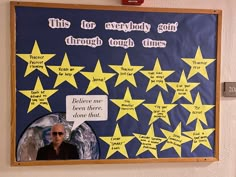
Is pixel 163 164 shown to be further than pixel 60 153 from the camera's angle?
Yes

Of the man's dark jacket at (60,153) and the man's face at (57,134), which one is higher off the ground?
the man's face at (57,134)

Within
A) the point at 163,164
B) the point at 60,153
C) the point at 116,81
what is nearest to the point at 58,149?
the point at 60,153

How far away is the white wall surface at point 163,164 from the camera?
189 cm

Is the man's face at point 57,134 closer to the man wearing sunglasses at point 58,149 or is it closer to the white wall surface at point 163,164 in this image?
the man wearing sunglasses at point 58,149

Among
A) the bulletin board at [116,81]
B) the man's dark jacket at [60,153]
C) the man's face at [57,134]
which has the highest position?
the bulletin board at [116,81]

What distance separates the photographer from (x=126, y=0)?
76.4 inches

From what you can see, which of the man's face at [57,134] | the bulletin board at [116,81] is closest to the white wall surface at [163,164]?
the bulletin board at [116,81]

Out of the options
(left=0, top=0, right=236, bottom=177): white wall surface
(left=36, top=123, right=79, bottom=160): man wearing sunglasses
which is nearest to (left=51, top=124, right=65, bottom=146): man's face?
(left=36, top=123, right=79, bottom=160): man wearing sunglasses

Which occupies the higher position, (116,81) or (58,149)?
(116,81)

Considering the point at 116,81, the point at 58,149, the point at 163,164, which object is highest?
the point at 116,81

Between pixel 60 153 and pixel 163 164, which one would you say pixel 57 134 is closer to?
pixel 60 153

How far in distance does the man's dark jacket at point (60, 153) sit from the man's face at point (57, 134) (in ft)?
0.08

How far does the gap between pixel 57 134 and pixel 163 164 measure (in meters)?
0.63

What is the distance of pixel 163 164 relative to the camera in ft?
6.71
